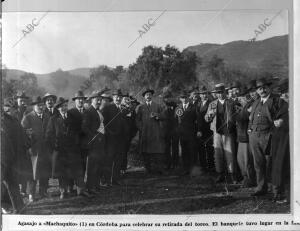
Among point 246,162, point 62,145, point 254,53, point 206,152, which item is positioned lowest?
point 246,162

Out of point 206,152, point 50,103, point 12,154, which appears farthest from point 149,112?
point 12,154

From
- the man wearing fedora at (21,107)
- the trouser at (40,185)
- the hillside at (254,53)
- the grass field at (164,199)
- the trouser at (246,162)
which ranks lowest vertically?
the grass field at (164,199)

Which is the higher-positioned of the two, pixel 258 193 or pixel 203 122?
pixel 203 122

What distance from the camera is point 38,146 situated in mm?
3686

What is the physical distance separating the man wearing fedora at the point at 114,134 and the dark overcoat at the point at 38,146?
21.2 inches

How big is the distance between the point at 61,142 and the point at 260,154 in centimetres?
178

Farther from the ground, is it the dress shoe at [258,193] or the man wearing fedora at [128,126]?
the man wearing fedora at [128,126]

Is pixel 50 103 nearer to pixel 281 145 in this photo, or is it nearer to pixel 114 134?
pixel 114 134

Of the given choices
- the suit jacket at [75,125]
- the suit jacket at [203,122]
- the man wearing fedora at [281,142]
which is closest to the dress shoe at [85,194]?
the suit jacket at [75,125]

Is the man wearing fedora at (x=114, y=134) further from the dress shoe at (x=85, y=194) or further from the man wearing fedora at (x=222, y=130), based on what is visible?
the man wearing fedora at (x=222, y=130)

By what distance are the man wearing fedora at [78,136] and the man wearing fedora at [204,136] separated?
104cm

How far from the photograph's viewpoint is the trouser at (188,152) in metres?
3.69

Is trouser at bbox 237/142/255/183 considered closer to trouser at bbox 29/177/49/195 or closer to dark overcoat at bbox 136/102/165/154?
dark overcoat at bbox 136/102/165/154

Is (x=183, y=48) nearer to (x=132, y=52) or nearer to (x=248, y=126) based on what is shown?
(x=132, y=52)
